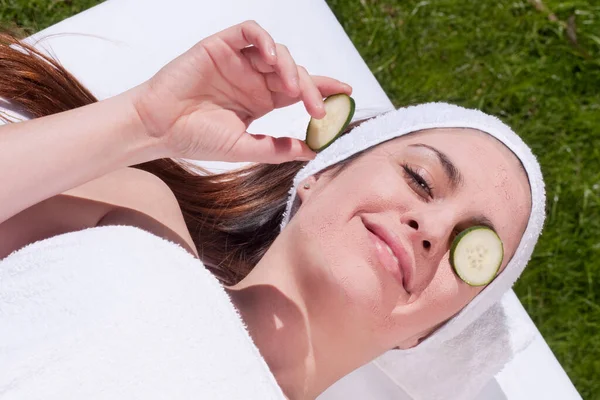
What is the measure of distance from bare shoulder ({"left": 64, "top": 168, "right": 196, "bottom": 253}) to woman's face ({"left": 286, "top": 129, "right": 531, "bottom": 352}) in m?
0.39

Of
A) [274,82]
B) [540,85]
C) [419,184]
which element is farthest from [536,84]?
[274,82]

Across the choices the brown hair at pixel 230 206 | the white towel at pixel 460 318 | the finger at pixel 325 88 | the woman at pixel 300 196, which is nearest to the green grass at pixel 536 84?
the white towel at pixel 460 318

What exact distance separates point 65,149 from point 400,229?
85cm

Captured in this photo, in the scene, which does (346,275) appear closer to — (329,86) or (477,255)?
(477,255)

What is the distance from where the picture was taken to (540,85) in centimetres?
306

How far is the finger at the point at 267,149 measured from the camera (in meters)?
1.53

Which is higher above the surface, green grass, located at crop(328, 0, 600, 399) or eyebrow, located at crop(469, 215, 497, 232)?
eyebrow, located at crop(469, 215, 497, 232)

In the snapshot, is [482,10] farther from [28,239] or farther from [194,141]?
[28,239]

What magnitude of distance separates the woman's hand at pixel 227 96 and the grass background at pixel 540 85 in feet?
5.05

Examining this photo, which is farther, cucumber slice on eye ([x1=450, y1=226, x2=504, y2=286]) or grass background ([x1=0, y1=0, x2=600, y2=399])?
grass background ([x1=0, y1=0, x2=600, y2=399])

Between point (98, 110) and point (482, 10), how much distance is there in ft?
7.40

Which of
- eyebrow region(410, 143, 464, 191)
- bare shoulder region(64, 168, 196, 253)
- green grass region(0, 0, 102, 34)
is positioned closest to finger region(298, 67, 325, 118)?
eyebrow region(410, 143, 464, 191)

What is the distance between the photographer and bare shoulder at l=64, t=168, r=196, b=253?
5.66ft

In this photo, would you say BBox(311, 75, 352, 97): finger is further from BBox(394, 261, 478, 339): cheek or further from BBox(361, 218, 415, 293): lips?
BBox(394, 261, 478, 339): cheek
